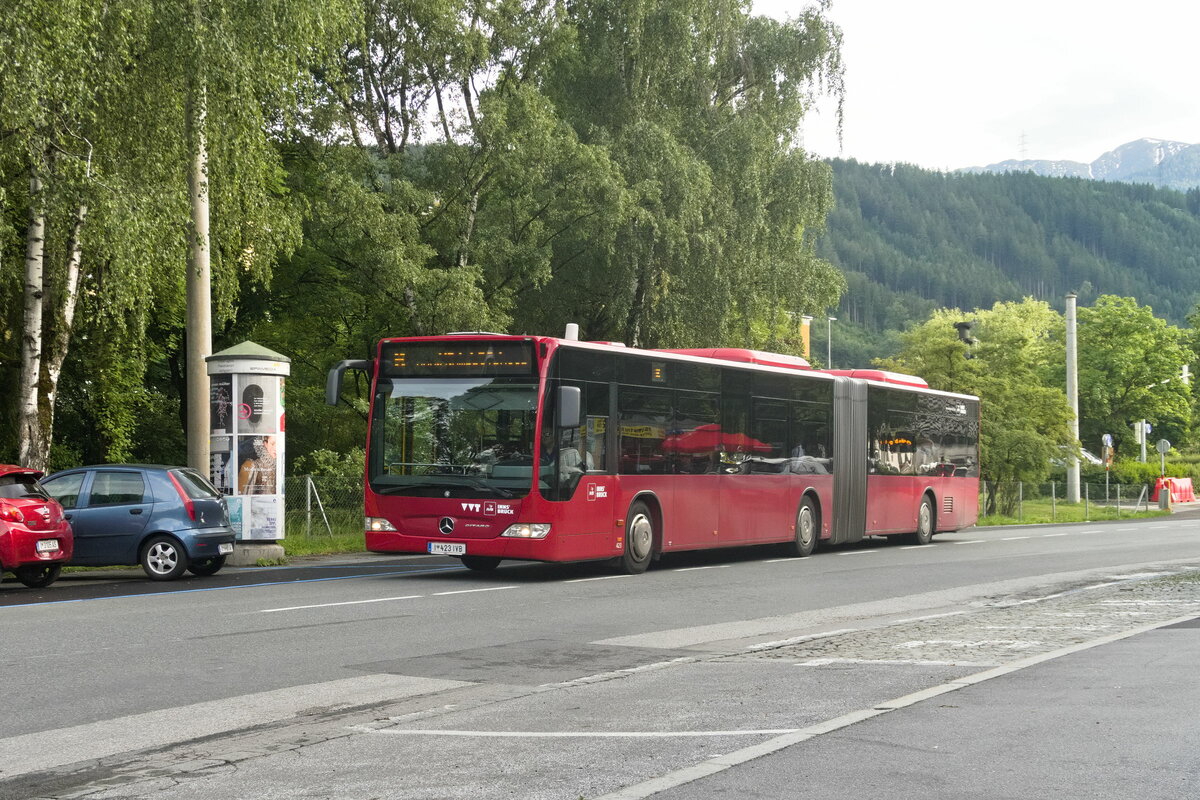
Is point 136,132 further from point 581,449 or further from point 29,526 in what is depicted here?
point 581,449

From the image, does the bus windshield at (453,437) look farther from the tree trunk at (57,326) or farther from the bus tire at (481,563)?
the tree trunk at (57,326)

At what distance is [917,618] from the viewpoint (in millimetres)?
14000

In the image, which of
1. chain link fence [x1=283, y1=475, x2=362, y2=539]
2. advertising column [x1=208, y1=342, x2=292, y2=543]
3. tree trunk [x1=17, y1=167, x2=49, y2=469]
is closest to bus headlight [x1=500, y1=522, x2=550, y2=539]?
advertising column [x1=208, y1=342, x2=292, y2=543]

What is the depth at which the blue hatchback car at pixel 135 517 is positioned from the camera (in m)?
17.9

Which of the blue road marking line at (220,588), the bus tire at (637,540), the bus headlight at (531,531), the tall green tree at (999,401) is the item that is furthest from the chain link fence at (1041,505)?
the bus headlight at (531,531)

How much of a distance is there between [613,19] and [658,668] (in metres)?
28.6

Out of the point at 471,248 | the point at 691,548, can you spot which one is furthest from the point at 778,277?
the point at 691,548

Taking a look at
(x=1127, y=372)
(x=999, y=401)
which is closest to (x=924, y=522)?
(x=999, y=401)

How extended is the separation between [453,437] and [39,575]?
521cm

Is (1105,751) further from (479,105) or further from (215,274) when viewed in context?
(479,105)

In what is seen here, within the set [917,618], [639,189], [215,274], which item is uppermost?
[639,189]

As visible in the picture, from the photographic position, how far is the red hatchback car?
15.7m

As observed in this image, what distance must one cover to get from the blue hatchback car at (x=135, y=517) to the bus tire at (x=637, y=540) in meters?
5.44

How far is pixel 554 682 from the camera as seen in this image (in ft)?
31.5
